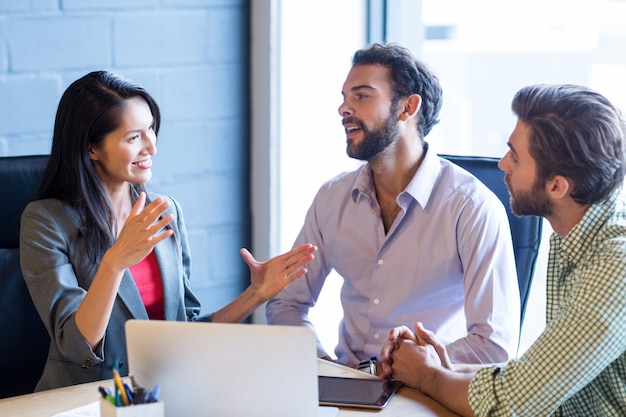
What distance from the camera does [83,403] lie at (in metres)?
1.62

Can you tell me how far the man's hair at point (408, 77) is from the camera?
229 centimetres

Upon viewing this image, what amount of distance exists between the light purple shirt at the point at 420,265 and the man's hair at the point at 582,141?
45 cm

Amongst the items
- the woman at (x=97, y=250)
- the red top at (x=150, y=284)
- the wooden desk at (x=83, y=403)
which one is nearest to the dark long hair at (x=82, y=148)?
the woman at (x=97, y=250)

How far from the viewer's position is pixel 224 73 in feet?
9.68

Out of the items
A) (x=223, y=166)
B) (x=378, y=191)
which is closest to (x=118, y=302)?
(x=378, y=191)

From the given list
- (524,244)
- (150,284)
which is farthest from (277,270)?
(524,244)

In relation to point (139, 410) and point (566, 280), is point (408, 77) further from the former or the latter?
point (139, 410)

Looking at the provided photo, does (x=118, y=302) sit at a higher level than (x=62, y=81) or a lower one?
lower

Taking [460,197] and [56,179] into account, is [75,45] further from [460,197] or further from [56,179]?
[460,197]

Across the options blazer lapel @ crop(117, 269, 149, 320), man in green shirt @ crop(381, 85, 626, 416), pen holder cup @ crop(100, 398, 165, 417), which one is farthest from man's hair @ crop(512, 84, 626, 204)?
blazer lapel @ crop(117, 269, 149, 320)

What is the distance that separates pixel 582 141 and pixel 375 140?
725 millimetres

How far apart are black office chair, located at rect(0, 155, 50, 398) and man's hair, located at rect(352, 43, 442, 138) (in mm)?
835

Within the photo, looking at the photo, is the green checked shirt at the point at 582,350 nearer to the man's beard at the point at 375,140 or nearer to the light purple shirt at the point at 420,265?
the light purple shirt at the point at 420,265

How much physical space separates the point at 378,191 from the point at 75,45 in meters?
0.99
